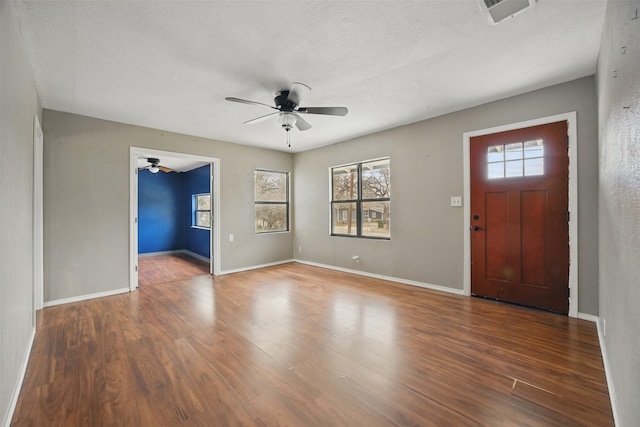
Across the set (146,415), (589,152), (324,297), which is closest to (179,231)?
(324,297)

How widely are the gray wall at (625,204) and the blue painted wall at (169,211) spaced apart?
6.84m

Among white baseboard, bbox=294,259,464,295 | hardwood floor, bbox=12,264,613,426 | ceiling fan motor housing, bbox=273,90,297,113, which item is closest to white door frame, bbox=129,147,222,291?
hardwood floor, bbox=12,264,613,426

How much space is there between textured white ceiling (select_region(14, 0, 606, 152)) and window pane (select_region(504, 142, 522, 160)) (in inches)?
23.7

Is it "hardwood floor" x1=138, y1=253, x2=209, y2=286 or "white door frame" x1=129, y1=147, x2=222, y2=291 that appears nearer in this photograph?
"white door frame" x1=129, y1=147, x2=222, y2=291

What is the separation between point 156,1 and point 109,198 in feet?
10.3

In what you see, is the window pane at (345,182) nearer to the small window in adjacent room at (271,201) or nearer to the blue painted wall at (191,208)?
the small window in adjacent room at (271,201)

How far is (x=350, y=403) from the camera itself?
1646mm

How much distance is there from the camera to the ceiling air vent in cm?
176

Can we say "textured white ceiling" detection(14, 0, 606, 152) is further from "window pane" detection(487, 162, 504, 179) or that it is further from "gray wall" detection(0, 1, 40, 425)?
"window pane" detection(487, 162, 504, 179)

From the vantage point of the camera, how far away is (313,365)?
206cm

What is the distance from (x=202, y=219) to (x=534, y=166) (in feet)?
22.9

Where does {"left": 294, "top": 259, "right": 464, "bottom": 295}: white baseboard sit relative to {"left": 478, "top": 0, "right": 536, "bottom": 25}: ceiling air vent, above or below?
below

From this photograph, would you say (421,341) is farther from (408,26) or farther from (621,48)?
(408,26)

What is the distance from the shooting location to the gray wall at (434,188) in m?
2.79
